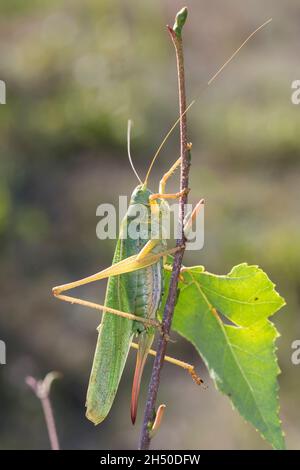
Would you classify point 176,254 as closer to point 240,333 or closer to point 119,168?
point 240,333

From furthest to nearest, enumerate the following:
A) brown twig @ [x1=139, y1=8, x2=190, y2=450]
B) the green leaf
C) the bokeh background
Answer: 1. the bokeh background
2. the green leaf
3. brown twig @ [x1=139, y1=8, x2=190, y2=450]

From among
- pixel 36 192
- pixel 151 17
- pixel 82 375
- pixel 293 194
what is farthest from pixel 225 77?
pixel 82 375

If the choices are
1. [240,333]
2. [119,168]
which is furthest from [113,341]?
[119,168]

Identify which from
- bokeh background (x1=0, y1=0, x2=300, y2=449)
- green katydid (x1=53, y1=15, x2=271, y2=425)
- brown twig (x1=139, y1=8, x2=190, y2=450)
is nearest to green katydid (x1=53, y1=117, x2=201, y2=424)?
green katydid (x1=53, y1=15, x2=271, y2=425)

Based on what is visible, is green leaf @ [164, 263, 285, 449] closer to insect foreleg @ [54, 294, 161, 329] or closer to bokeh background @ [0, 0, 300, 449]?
insect foreleg @ [54, 294, 161, 329]

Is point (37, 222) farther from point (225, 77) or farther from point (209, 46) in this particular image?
point (209, 46)

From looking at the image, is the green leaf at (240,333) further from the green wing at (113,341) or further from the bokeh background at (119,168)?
the bokeh background at (119,168)

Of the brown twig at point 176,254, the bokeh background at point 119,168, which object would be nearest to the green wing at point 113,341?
the brown twig at point 176,254
